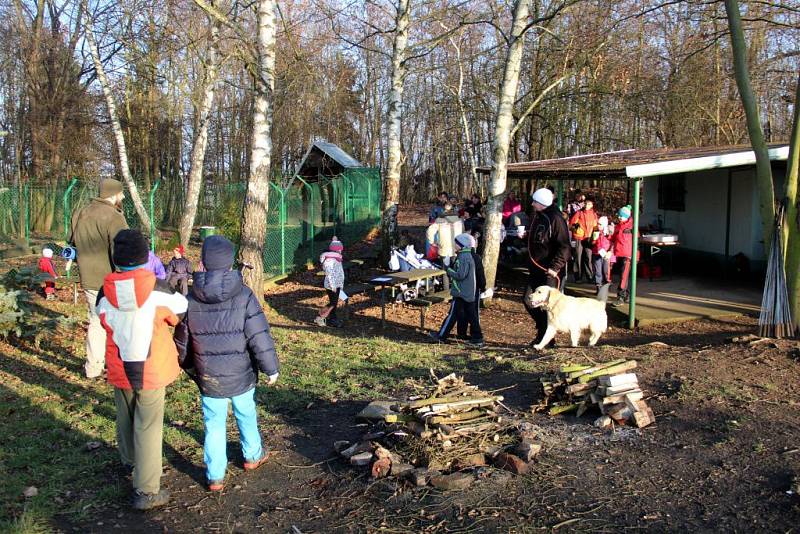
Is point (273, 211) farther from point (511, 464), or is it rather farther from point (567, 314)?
point (511, 464)

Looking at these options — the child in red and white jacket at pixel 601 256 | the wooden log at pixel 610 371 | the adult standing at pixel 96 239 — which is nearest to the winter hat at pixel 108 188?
the adult standing at pixel 96 239

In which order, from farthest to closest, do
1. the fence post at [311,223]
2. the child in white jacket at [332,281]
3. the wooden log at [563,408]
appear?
the fence post at [311,223] < the child in white jacket at [332,281] < the wooden log at [563,408]

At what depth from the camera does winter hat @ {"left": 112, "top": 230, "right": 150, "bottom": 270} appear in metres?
4.25

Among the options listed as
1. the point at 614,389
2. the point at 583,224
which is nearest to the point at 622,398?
the point at 614,389

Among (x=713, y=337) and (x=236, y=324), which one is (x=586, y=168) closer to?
(x=713, y=337)

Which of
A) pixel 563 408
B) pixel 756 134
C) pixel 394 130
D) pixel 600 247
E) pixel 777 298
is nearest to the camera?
pixel 563 408

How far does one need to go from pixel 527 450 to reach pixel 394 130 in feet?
40.7

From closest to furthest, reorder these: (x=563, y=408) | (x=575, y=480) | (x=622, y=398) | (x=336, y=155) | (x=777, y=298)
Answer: (x=575, y=480) < (x=622, y=398) < (x=563, y=408) < (x=777, y=298) < (x=336, y=155)

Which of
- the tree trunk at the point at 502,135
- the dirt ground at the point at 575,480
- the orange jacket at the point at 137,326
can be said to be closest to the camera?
the dirt ground at the point at 575,480

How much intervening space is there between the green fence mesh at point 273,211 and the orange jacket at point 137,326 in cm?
1127

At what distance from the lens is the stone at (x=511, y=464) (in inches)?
178

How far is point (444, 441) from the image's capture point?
4.68 metres

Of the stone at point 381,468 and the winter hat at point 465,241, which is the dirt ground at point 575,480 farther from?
the winter hat at point 465,241

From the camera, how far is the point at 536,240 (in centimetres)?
829
